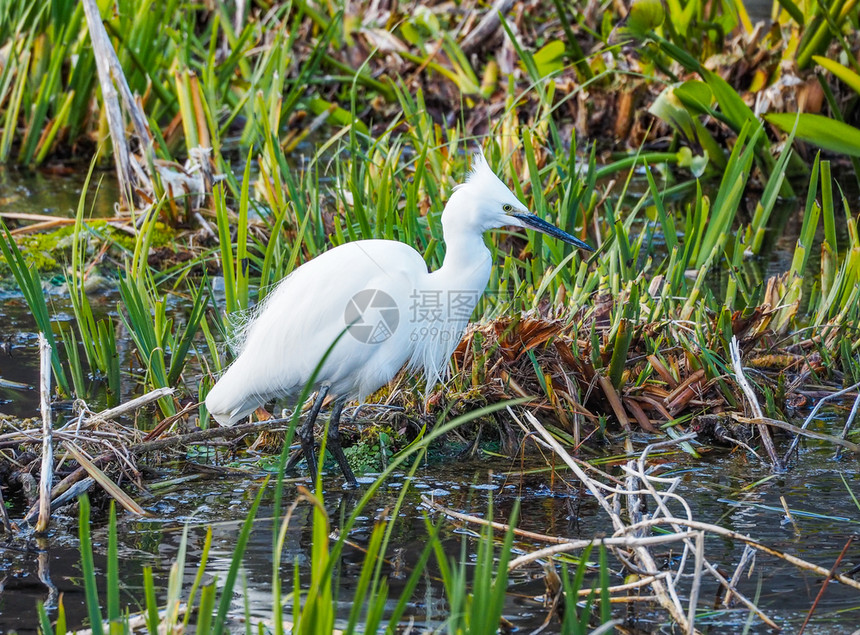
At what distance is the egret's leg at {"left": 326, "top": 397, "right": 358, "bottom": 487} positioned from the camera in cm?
334

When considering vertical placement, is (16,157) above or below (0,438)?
above

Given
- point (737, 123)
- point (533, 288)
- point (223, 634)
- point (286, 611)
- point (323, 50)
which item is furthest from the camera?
point (323, 50)

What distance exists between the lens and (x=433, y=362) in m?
3.50

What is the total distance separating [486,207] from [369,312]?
53 cm

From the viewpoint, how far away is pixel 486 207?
10.8 ft

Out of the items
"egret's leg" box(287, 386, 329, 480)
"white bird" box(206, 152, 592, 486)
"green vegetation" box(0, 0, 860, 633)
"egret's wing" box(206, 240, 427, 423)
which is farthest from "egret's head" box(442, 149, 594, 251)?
"egret's leg" box(287, 386, 329, 480)

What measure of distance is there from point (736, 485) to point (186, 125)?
3.91 meters

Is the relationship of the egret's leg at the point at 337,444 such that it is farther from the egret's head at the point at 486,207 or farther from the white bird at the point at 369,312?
the egret's head at the point at 486,207

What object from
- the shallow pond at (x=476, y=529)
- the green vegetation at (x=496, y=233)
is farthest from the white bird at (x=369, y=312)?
the shallow pond at (x=476, y=529)

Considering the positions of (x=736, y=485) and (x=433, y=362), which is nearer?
(x=736, y=485)

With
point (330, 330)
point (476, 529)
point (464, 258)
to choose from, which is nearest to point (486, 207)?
point (464, 258)

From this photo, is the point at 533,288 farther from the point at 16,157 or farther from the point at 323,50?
the point at 16,157

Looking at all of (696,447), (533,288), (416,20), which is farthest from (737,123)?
A: (416,20)

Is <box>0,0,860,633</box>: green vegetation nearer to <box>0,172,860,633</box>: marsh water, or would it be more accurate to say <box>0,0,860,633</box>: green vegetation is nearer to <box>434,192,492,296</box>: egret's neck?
<box>0,172,860,633</box>: marsh water
